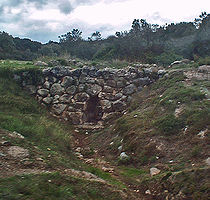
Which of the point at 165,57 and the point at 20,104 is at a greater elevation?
the point at 165,57

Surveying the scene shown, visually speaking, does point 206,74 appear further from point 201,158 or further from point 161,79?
point 201,158

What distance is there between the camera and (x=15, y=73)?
36.8 ft

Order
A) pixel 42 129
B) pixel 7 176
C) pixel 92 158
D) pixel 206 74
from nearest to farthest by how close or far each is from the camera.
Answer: pixel 7 176
pixel 92 158
pixel 42 129
pixel 206 74

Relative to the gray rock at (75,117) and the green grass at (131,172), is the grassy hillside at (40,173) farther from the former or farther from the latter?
the gray rock at (75,117)

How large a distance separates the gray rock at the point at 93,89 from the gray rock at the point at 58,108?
1.41m

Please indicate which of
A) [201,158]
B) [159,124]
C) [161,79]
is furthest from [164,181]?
[161,79]

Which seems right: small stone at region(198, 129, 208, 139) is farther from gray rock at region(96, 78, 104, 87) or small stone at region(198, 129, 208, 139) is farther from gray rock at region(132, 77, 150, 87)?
gray rock at region(96, 78, 104, 87)

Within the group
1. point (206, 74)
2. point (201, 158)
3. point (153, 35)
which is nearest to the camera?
point (201, 158)

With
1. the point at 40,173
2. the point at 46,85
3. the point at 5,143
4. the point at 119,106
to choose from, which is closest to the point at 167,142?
the point at 40,173

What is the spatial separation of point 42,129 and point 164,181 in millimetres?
4489

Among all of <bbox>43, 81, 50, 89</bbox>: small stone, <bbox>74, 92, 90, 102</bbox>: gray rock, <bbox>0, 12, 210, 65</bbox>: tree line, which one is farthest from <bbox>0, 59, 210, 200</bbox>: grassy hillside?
<bbox>0, 12, 210, 65</bbox>: tree line

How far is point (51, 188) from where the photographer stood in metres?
3.83

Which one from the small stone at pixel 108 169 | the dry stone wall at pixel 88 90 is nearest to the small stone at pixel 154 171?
the small stone at pixel 108 169

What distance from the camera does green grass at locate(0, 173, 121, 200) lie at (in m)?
3.49
